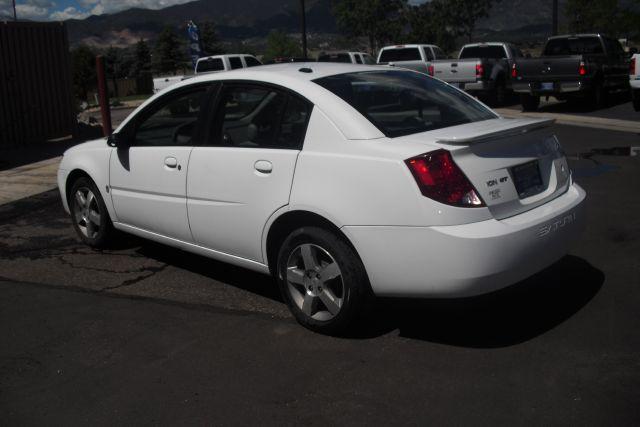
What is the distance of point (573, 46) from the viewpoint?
777 inches

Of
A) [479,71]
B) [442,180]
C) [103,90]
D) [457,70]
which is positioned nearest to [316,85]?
[442,180]

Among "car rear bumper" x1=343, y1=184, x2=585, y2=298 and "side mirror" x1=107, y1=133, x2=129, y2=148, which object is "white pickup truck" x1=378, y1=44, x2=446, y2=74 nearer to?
"side mirror" x1=107, y1=133, x2=129, y2=148

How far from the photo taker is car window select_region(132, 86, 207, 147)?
5.20 m

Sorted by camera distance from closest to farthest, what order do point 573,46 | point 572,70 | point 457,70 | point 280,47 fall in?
point 572,70 < point 573,46 < point 457,70 < point 280,47

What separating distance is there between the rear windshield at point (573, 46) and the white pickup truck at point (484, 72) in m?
1.12

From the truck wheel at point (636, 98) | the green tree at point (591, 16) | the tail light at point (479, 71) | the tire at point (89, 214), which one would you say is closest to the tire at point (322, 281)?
the tire at point (89, 214)

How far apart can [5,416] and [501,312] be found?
2.96 meters

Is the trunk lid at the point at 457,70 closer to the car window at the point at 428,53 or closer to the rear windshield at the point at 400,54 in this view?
the rear windshield at the point at 400,54

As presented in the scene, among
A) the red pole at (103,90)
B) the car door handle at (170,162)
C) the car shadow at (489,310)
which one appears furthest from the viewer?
the red pole at (103,90)

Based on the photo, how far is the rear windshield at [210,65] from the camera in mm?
27000

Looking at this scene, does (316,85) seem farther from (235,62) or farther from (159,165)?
(235,62)

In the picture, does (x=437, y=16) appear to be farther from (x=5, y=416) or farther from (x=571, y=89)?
(x=5, y=416)

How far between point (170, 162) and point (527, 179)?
252cm

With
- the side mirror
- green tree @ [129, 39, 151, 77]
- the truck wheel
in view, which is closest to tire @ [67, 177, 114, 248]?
the side mirror
